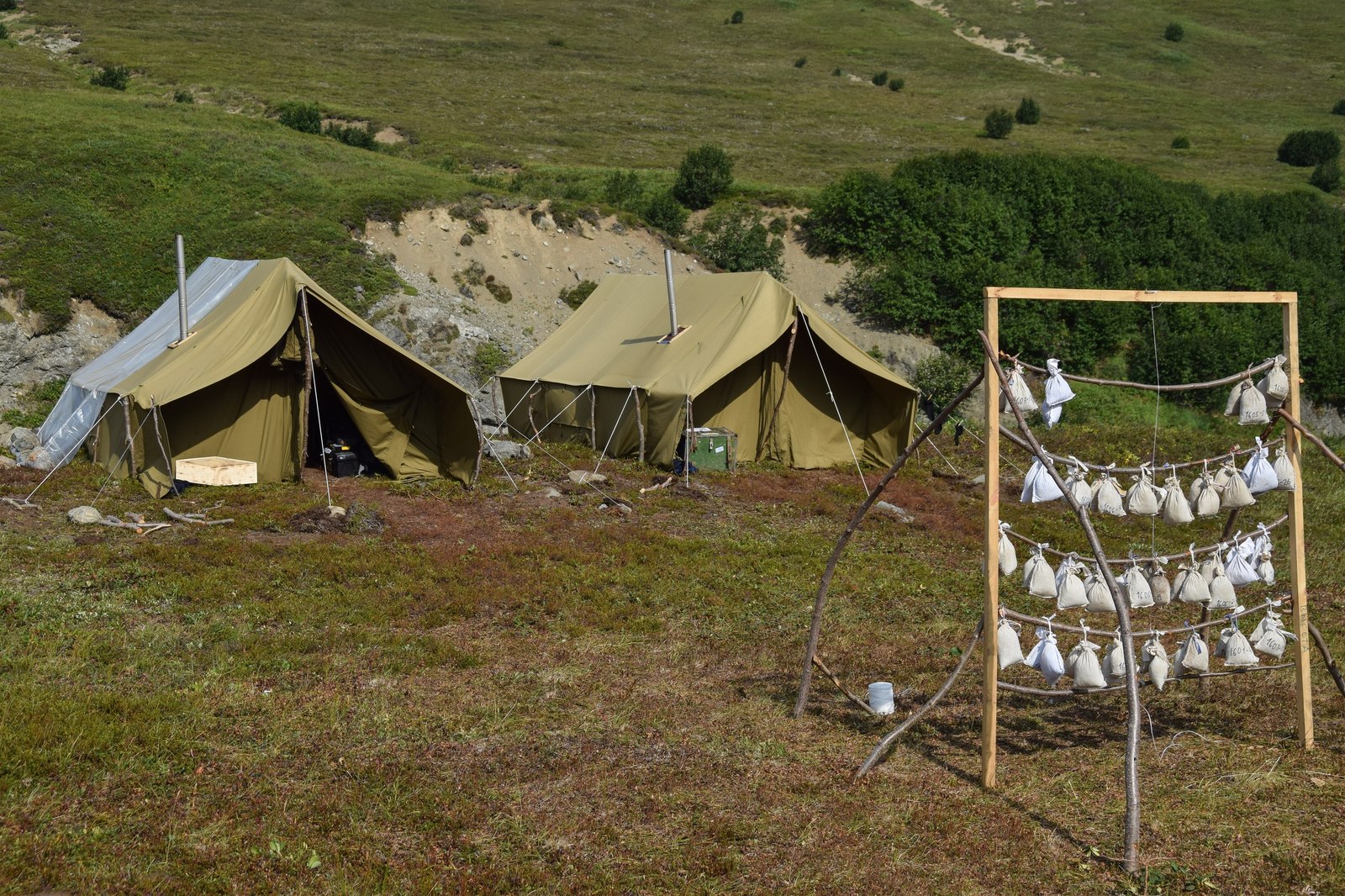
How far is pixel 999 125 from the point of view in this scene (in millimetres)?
50500

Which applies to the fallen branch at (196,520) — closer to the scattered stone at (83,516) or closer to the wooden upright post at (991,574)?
the scattered stone at (83,516)

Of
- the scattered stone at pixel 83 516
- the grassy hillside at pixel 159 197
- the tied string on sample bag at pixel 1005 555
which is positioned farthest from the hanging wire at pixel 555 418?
the tied string on sample bag at pixel 1005 555

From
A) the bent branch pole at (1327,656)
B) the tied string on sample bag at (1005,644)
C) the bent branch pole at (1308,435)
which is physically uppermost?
the bent branch pole at (1308,435)

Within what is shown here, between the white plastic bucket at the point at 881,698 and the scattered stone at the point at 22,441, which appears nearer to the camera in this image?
the white plastic bucket at the point at 881,698

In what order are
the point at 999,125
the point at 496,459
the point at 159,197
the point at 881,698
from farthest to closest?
the point at 999,125
the point at 159,197
the point at 496,459
the point at 881,698

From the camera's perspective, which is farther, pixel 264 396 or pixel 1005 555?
pixel 264 396

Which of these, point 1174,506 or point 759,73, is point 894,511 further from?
point 759,73

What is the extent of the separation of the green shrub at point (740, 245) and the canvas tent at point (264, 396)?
51.7ft

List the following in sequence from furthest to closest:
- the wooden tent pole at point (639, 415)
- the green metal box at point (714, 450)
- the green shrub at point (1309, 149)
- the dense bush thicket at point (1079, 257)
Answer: the green shrub at point (1309, 149), the dense bush thicket at point (1079, 257), the wooden tent pole at point (639, 415), the green metal box at point (714, 450)

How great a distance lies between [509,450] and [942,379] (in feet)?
34.3

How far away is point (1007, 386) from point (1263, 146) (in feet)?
173

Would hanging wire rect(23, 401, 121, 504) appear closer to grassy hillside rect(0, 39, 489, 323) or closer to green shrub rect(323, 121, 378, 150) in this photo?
grassy hillside rect(0, 39, 489, 323)

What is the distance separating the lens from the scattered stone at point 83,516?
1296 cm

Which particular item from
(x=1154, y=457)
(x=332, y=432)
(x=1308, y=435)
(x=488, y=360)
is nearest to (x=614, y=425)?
(x=332, y=432)
